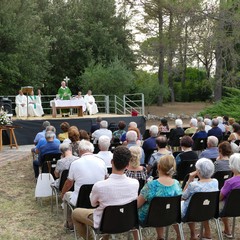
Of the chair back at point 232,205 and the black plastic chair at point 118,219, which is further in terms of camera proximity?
the chair back at point 232,205

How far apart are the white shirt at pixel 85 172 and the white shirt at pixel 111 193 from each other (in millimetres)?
826

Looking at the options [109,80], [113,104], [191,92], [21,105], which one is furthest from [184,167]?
[191,92]

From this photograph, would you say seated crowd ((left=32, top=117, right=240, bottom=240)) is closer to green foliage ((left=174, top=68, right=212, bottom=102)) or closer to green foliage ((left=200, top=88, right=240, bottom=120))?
green foliage ((left=200, top=88, right=240, bottom=120))

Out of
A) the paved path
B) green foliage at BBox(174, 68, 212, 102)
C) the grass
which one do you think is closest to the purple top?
the grass

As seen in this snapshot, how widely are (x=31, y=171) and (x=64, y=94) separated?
8446mm

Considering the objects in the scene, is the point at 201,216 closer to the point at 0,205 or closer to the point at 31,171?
the point at 0,205

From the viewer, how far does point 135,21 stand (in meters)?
33.0

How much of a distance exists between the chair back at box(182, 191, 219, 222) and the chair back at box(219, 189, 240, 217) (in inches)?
6.7

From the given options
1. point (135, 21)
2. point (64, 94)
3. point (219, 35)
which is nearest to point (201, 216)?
point (64, 94)

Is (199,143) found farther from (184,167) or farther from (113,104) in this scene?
(113,104)

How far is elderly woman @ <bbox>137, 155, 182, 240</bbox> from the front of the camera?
4.24 m

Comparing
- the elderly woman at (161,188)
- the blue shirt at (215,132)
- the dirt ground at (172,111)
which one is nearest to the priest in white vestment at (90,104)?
the dirt ground at (172,111)

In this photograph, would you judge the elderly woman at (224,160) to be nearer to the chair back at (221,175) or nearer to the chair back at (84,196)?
the chair back at (221,175)

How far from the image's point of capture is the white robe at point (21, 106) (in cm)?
1812
